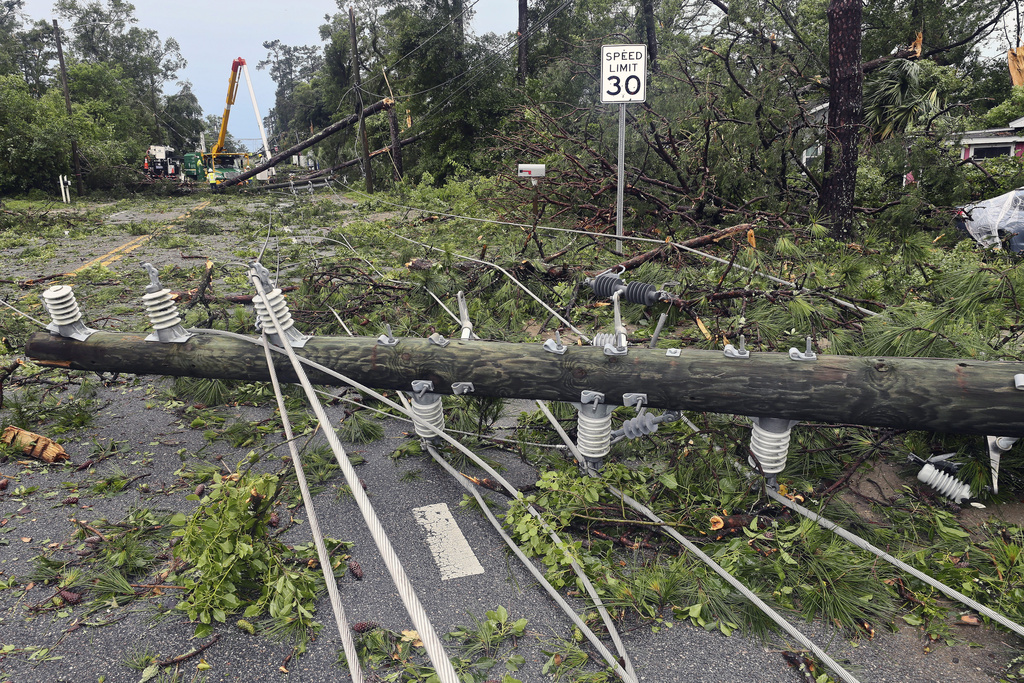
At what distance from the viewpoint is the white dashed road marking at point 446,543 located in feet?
8.86

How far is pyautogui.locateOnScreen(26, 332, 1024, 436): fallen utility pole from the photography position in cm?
267

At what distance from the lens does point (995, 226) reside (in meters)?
8.30

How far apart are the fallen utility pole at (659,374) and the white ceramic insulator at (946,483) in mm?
489

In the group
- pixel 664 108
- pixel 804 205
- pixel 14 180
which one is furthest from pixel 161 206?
pixel 804 205

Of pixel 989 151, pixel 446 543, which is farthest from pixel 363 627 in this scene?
pixel 989 151

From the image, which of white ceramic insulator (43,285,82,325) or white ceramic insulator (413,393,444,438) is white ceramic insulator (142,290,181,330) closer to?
white ceramic insulator (43,285,82,325)

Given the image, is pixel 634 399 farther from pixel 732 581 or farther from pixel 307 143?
pixel 307 143

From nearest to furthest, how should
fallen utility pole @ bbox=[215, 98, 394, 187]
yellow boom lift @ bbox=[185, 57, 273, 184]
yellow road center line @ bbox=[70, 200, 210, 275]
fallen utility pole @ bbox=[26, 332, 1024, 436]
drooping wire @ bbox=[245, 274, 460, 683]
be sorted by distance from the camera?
1. drooping wire @ bbox=[245, 274, 460, 683]
2. fallen utility pole @ bbox=[26, 332, 1024, 436]
3. yellow road center line @ bbox=[70, 200, 210, 275]
4. fallen utility pole @ bbox=[215, 98, 394, 187]
5. yellow boom lift @ bbox=[185, 57, 273, 184]

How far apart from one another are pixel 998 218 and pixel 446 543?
913 centimetres

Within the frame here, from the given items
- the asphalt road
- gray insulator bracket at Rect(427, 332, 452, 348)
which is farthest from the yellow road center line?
gray insulator bracket at Rect(427, 332, 452, 348)

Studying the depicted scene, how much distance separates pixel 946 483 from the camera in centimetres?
306

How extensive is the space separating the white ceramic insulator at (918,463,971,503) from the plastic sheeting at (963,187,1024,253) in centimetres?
634

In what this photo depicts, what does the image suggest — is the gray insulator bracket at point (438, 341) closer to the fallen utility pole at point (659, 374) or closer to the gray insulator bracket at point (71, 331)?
the fallen utility pole at point (659, 374)

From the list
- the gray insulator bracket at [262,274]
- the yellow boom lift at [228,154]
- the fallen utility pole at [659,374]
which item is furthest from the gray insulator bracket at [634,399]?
the yellow boom lift at [228,154]
